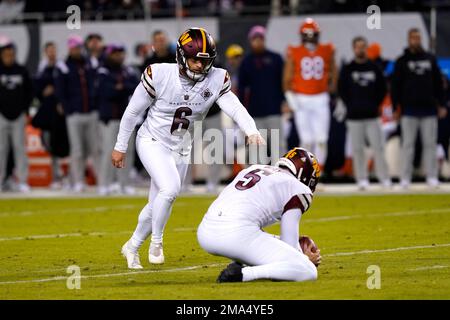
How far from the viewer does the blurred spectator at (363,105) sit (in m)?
17.1

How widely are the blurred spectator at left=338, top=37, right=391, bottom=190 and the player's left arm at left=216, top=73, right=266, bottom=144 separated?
7433 mm

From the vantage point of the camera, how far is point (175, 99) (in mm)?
9711

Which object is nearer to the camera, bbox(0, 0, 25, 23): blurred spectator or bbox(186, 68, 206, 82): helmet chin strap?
bbox(186, 68, 206, 82): helmet chin strap

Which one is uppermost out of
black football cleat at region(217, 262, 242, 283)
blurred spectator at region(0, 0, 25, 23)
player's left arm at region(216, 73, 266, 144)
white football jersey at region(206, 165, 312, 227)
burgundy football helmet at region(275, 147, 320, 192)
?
blurred spectator at region(0, 0, 25, 23)

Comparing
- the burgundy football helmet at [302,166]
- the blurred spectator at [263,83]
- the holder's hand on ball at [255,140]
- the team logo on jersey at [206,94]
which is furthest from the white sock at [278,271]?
the blurred spectator at [263,83]

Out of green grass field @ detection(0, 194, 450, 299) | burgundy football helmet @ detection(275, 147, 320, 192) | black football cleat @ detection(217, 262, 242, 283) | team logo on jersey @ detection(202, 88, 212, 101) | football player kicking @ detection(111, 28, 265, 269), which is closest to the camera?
green grass field @ detection(0, 194, 450, 299)

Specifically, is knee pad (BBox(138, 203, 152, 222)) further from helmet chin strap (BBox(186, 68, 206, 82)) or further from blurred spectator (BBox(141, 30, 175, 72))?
blurred spectator (BBox(141, 30, 175, 72))

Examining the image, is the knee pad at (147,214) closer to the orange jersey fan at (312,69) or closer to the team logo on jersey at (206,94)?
the team logo on jersey at (206,94)

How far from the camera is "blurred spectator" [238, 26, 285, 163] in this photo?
1708 centimetres

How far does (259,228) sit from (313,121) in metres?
8.84

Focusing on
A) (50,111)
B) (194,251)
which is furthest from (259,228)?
(50,111)

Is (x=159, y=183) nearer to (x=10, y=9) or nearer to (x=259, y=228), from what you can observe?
(x=259, y=228)

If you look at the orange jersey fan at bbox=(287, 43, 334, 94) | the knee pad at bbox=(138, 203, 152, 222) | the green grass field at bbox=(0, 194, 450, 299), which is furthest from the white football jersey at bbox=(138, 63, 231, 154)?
the orange jersey fan at bbox=(287, 43, 334, 94)
